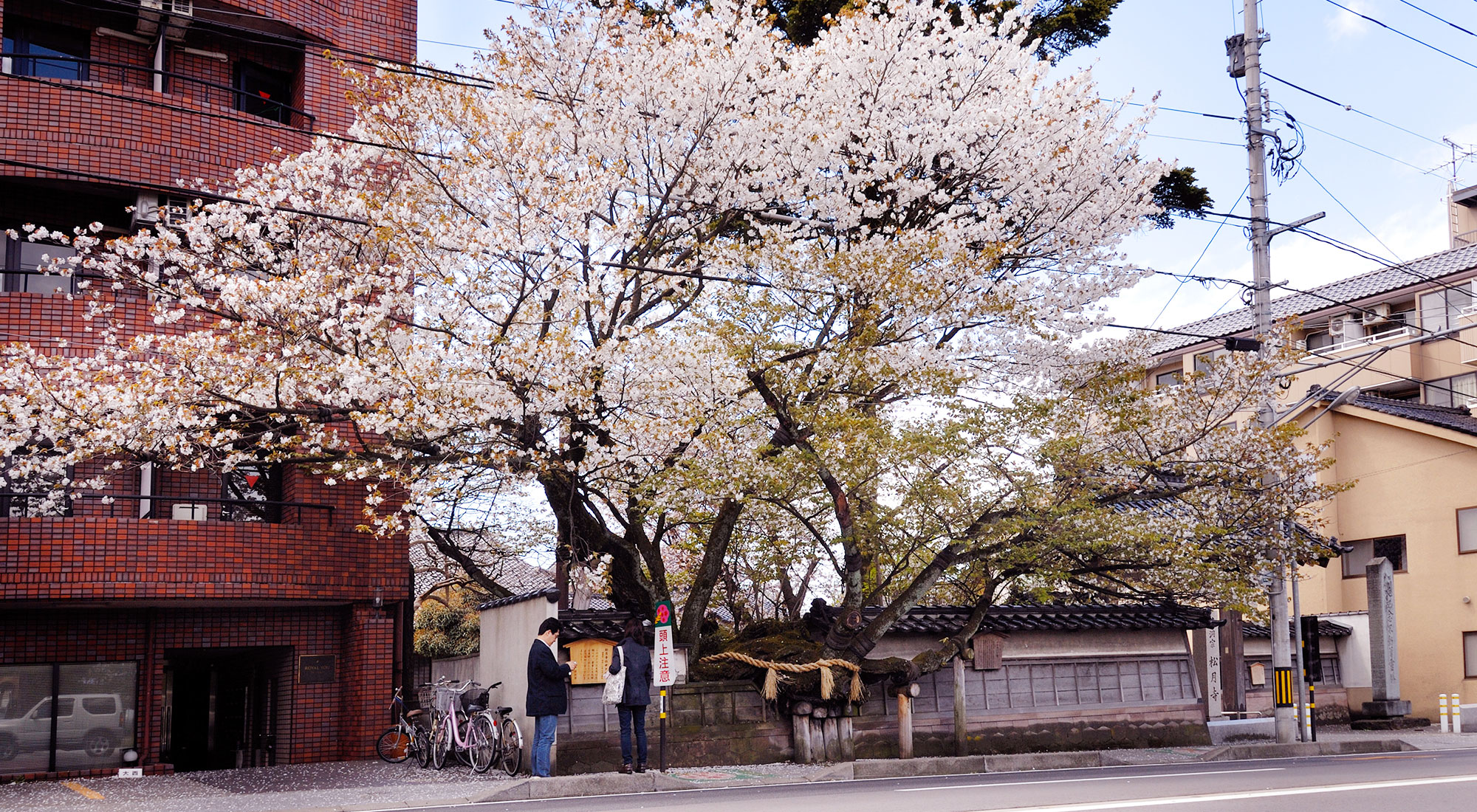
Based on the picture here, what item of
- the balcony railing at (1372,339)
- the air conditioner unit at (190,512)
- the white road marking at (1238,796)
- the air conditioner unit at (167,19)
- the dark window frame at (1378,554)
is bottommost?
the white road marking at (1238,796)

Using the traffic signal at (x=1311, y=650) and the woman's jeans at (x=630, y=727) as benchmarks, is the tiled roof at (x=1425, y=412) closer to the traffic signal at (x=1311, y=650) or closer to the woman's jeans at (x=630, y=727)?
the traffic signal at (x=1311, y=650)

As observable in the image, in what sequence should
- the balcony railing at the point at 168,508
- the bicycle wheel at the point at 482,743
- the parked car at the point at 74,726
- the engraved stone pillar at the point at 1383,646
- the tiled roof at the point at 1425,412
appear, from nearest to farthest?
the bicycle wheel at the point at 482,743, the balcony railing at the point at 168,508, the parked car at the point at 74,726, the engraved stone pillar at the point at 1383,646, the tiled roof at the point at 1425,412

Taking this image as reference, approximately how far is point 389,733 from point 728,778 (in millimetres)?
6677

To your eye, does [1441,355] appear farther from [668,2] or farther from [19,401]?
[19,401]

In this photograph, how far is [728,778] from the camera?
48.2 feet

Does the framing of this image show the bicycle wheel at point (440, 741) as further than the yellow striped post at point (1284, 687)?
No

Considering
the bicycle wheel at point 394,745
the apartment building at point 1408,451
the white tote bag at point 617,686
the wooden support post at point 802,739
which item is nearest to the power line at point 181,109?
the white tote bag at point 617,686

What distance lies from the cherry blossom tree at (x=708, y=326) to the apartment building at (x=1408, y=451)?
8.87 metres

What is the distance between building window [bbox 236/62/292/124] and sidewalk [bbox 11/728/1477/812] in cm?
1111

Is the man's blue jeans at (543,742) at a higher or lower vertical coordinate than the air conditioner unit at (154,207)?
lower

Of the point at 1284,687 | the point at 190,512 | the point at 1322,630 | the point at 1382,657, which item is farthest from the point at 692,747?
the point at 1322,630

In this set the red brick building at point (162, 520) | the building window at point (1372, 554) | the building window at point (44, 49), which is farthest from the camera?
the building window at point (1372, 554)

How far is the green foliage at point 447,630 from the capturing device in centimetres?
2664

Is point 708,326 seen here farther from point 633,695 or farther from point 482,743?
point 482,743
